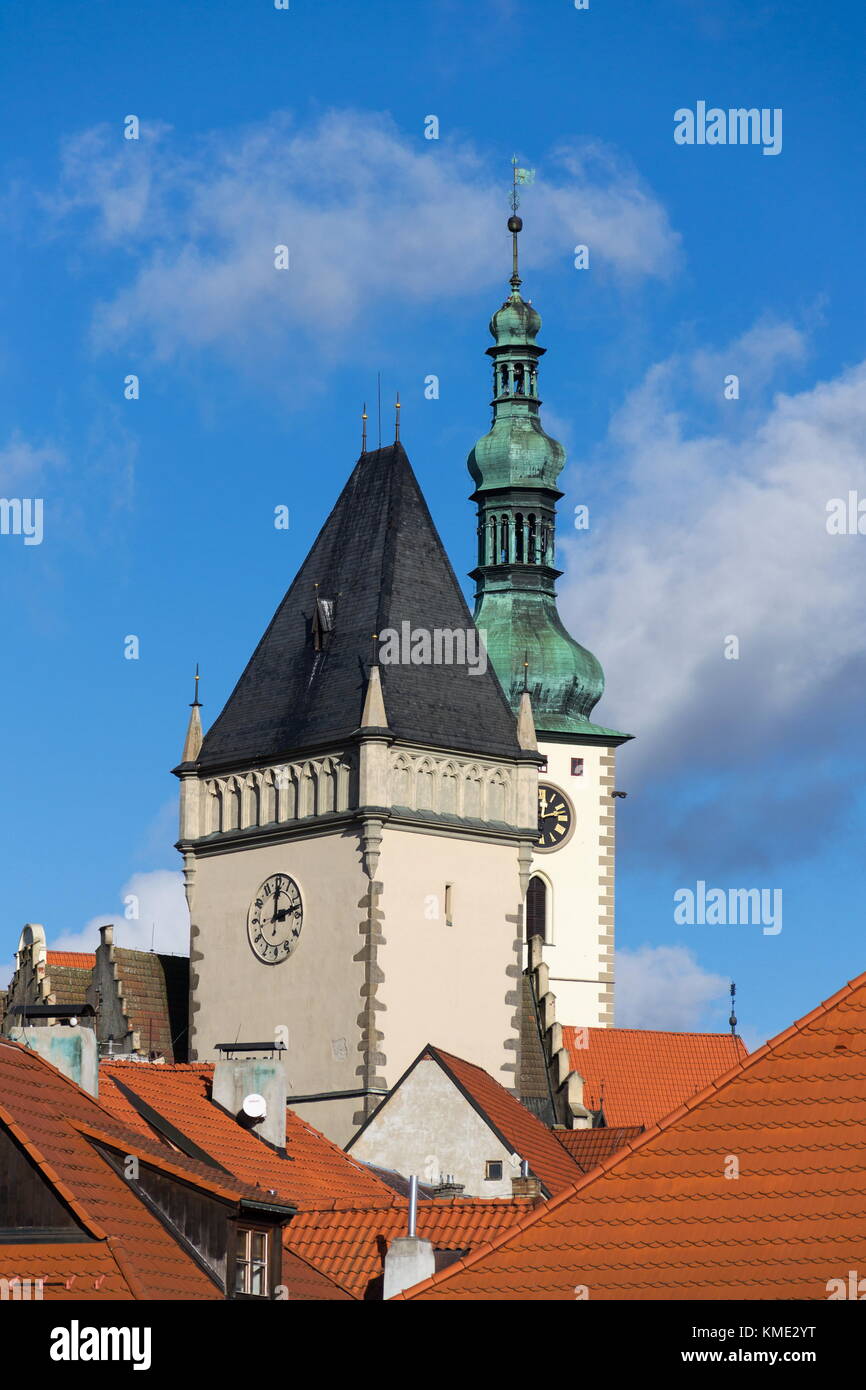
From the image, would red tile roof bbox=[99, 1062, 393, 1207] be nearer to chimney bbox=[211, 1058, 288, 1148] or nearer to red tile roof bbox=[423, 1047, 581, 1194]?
chimney bbox=[211, 1058, 288, 1148]

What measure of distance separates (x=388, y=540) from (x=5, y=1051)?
32.4m

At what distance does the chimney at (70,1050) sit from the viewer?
39.3m

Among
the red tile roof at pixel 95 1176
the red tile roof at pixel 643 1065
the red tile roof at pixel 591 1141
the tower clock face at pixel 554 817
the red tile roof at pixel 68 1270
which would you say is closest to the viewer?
the red tile roof at pixel 68 1270

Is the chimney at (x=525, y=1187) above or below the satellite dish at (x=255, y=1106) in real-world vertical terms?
below

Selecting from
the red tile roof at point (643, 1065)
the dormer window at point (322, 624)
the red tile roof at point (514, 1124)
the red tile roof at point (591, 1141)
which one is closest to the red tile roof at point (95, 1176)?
the red tile roof at point (514, 1124)

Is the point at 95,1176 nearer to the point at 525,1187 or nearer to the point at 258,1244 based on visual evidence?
the point at 258,1244

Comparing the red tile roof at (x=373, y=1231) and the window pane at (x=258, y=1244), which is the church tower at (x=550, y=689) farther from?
the window pane at (x=258, y=1244)

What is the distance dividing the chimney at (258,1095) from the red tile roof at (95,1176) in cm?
960

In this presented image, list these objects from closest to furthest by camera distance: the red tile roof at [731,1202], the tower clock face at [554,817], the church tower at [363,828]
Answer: the red tile roof at [731,1202] → the church tower at [363,828] → the tower clock face at [554,817]

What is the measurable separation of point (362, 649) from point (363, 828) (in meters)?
4.04

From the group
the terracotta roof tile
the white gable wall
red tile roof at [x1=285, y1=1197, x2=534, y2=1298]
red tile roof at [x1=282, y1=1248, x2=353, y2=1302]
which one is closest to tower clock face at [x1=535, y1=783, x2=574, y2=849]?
the terracotta roof tile

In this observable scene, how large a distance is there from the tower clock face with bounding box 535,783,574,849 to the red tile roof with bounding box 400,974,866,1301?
6876 centimetres

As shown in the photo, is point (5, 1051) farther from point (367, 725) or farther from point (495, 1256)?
point (367, 725)
